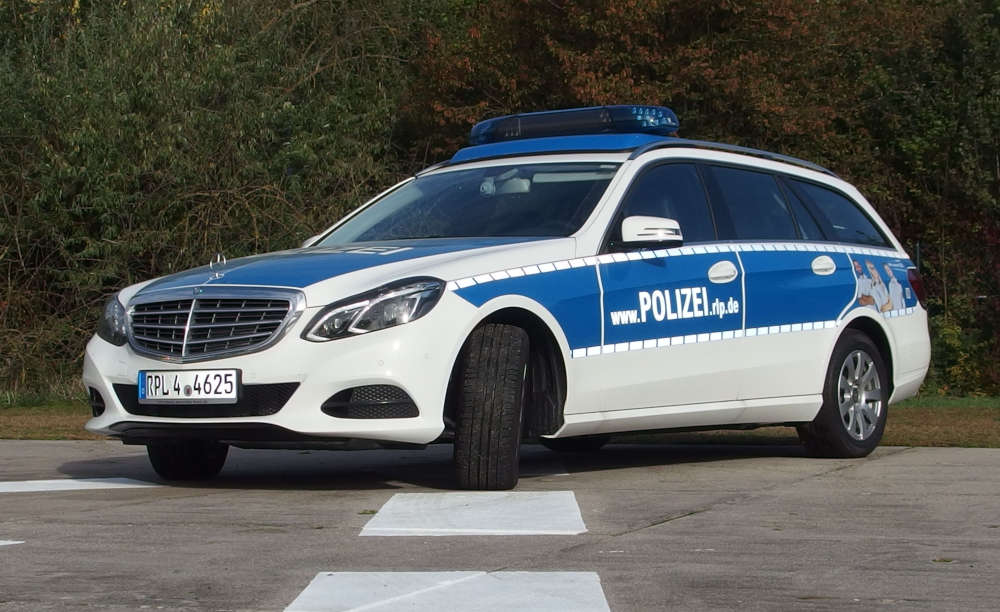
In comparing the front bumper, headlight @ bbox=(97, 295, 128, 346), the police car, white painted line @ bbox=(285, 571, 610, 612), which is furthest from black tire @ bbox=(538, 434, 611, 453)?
white painted line @ bbox=(285, 571, 610, 612)

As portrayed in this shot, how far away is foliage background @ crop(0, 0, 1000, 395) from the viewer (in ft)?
56.8

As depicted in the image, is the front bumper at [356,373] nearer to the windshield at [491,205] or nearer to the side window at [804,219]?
the windshield at [491,205]

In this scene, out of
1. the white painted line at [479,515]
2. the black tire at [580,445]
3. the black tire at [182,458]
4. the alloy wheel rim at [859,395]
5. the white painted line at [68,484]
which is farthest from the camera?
the black tire at [580,445]

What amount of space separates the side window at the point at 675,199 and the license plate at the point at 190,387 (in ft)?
7.74

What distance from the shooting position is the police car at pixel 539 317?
23.0 ft

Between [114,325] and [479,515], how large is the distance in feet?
7.45

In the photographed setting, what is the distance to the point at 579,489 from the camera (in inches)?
299

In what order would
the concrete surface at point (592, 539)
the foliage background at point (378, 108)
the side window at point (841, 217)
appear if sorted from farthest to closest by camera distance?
the foliage background at point (378, 108), the side window at point (841, 217), the concrete surface at point (592, 539)

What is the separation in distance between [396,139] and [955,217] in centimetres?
840

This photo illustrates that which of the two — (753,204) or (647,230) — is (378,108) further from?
(647,230)

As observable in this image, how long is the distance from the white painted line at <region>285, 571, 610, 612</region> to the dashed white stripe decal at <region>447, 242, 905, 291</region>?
7.62 ft

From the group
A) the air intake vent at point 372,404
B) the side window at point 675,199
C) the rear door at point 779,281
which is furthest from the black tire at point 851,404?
the air intake vent at point 372,404

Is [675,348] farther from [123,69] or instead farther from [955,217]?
[955,217]

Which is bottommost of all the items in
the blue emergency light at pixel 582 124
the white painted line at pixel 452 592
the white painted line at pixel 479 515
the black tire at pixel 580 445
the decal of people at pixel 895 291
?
the black tire at pixel 580 445
